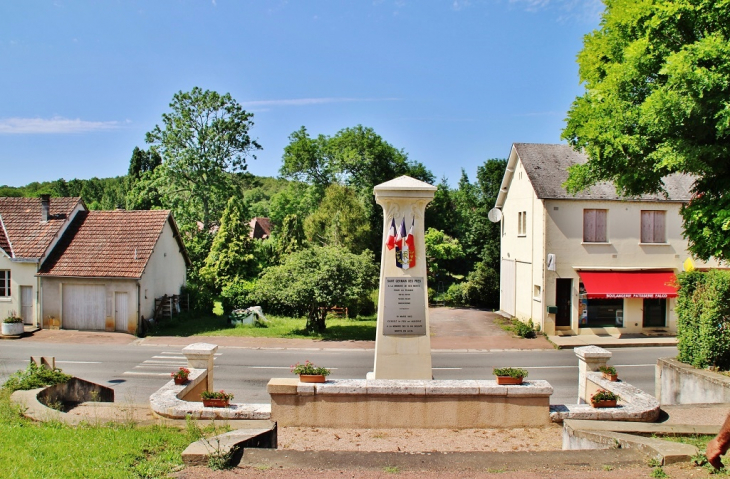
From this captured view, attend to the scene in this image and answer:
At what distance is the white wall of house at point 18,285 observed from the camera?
80.4ft

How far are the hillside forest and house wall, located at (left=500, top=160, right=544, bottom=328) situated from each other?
444 cm

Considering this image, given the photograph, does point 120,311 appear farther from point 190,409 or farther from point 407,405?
point 407,405

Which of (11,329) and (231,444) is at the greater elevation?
(231,444)

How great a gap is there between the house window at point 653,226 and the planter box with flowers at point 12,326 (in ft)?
91.1

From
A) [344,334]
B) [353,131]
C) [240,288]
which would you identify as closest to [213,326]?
[240,288]

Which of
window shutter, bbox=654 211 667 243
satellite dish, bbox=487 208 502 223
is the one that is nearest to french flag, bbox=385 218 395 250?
window shutter, bbox=654 211 667 243

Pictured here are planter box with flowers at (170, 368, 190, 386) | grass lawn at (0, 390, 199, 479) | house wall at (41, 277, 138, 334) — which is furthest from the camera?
house wall at (41, 277, 138, 334)

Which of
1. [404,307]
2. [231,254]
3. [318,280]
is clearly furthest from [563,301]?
[231,254]

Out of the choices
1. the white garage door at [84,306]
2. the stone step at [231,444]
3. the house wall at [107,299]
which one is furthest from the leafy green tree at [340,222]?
the stone step at [231,444]

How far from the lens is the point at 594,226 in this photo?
80.7 feet

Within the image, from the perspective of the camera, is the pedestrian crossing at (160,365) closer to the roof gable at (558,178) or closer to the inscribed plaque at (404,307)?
the inscribed plaque at (404,307)

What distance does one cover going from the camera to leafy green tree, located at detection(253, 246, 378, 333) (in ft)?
74.3

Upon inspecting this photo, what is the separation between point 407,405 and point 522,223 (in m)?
20.0

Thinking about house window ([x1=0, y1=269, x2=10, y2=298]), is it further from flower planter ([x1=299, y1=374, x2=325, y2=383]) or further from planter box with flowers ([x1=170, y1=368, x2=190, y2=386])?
flower planter ([x1=299, y1=374, x2=325, y2=383])
